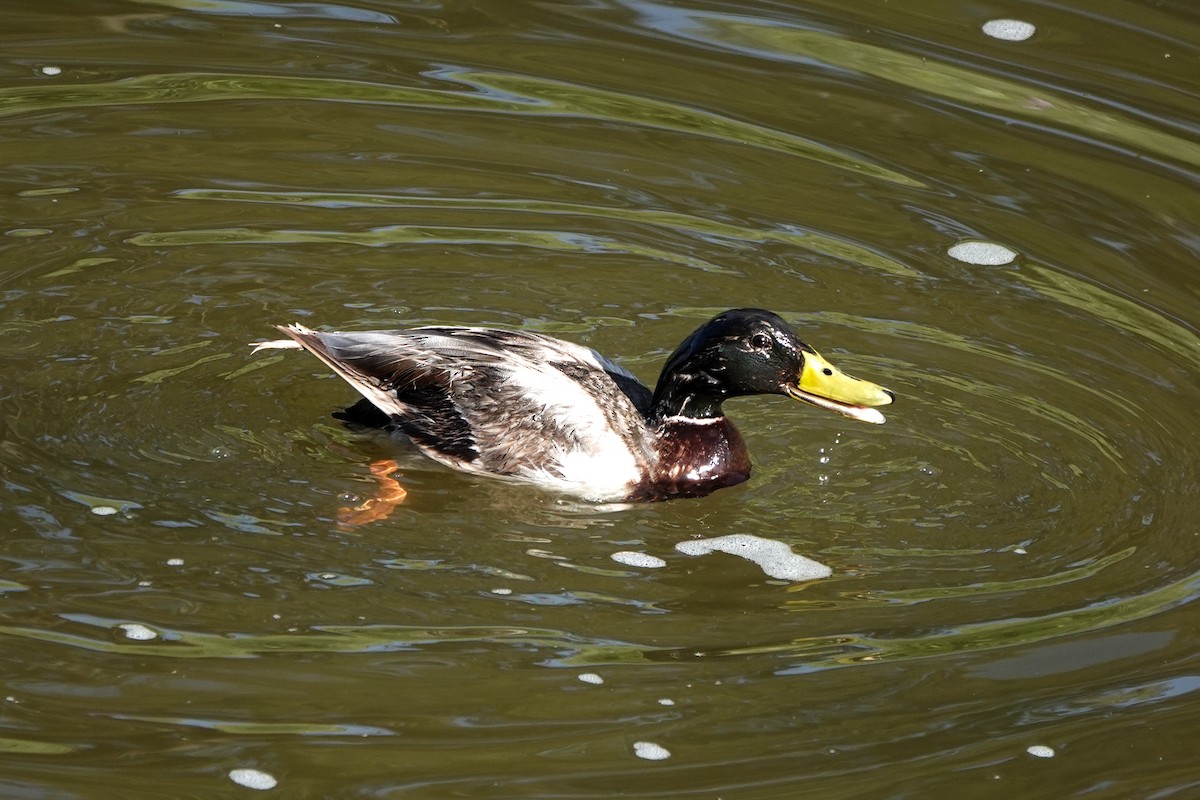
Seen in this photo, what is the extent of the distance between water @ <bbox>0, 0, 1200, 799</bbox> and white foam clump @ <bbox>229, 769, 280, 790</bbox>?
37mm

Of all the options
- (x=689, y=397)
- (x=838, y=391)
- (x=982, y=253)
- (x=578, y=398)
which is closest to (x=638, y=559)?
(x=578, y=398)

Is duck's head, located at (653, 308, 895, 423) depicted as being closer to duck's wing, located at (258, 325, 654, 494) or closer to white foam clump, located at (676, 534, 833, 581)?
duck's wing, located at (258, 325, 654, 494)

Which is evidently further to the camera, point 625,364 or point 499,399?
point 625,364

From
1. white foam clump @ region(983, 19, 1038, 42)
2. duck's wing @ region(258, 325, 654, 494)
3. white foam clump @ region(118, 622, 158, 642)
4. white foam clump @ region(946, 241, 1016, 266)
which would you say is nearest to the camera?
white foam clump @ region(118, 622, 158, 642)

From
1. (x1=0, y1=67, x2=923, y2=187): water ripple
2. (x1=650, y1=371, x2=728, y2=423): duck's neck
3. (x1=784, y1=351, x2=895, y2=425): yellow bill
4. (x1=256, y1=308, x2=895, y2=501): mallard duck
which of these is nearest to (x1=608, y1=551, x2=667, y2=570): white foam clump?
(x1=256, y1=308, x2=895, y2=501): mallard duck

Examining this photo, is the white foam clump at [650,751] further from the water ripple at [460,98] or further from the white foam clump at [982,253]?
the water ripple at [460,98]

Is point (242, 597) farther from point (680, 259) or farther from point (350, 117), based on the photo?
point (350, 117)

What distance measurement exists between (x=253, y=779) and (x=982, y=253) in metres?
5.68

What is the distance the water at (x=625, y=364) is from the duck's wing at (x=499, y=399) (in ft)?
0.66

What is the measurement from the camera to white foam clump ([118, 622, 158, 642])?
228 inches

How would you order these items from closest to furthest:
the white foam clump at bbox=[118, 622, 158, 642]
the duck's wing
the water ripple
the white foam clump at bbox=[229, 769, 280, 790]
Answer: the white foam clump at bbox=[229, 769, 280, 790] < the white foam clump at bbox=[118, 622, 158, 642] < the duck's wing < the water ripple

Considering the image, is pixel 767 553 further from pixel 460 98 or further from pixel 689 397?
pixel 460 98

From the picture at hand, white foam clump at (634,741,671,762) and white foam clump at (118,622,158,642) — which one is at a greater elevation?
white foam clump at (118,622,158,642)

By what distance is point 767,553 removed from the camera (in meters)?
6.90
